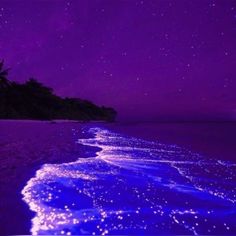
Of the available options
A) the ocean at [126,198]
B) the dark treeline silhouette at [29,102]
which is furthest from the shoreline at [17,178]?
the dark treeline silhouette at [29,102]

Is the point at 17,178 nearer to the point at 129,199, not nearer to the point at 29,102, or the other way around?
the point at 129,199

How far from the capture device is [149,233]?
11.7 feet

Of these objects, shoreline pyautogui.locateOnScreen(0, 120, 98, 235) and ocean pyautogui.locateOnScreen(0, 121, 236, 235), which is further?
ocean pyautogui.locateOnScreen(0, 121, 236, 235)

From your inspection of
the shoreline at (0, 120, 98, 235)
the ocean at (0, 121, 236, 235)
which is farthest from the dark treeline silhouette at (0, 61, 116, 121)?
the ocean at (0, 121, 236, 235)

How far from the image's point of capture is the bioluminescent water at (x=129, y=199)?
12.2 ft

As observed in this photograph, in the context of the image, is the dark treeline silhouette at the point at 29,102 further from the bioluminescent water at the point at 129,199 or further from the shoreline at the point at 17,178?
the bioluminescent water at the point at 129,199

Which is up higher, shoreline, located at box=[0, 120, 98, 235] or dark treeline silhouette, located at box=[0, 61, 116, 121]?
dark treeline silhouette, located at box=[0, 61, 116, 121]

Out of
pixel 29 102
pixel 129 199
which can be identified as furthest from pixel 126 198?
pixel 29 102

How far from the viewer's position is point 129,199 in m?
4.78

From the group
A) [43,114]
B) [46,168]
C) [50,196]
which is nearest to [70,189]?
[50,196]

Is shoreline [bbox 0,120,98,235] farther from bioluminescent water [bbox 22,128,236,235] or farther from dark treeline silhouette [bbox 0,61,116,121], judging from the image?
dark treeline silhouette [bbox 0,61,116,121]

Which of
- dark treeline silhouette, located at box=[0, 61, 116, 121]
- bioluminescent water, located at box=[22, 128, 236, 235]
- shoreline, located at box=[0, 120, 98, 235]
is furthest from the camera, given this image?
dark treeline silhouette, located at box=[0, 61, 116, 121]

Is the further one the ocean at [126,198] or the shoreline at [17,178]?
the ocean at [126,198]

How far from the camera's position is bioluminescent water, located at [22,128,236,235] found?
371 cm
